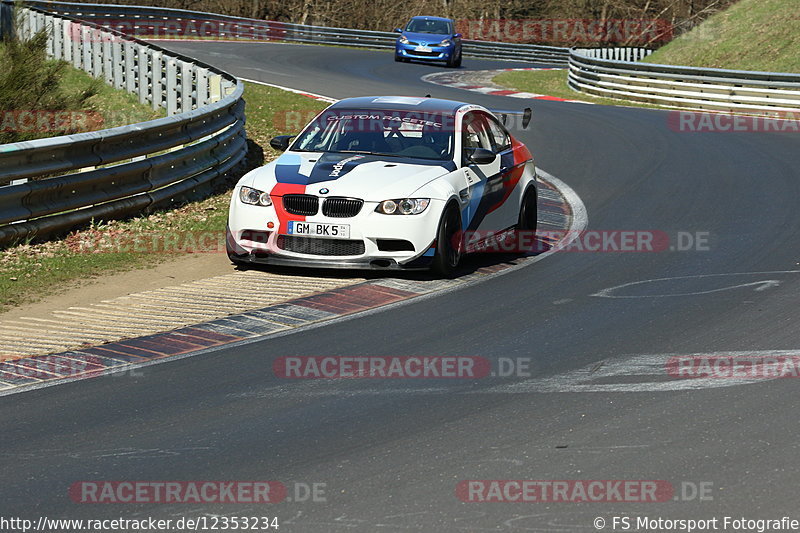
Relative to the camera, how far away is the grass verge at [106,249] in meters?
10.4

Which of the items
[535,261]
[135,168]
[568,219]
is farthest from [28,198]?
[568,219]

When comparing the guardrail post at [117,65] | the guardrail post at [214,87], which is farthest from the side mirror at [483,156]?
the guardrail post at [117,65]

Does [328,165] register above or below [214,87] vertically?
above

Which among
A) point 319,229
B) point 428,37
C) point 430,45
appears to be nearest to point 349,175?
point 319,229

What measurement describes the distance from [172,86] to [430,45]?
62.2 ft

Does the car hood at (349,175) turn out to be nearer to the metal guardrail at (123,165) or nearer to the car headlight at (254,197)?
the car headlight at (254,197)

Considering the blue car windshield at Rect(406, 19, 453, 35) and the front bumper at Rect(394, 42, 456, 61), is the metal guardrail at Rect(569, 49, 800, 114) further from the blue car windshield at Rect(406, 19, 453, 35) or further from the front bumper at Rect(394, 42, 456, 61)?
the blue car windshield at Rect(406, 19, 453, 35)

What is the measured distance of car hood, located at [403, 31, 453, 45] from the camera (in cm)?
3906

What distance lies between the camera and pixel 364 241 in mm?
10453

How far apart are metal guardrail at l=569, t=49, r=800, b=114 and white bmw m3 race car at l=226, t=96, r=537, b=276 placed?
1595 centimetres

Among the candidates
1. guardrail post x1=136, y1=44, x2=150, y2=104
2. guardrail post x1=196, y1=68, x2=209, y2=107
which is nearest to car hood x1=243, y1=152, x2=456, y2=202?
guardrail post x1=196, y1=68, x2=209, y2=107

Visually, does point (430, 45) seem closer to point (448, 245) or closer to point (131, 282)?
point (448, 245)

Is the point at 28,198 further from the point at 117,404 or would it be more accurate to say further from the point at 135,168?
the point at 117,404

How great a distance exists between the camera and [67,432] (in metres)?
6.50
